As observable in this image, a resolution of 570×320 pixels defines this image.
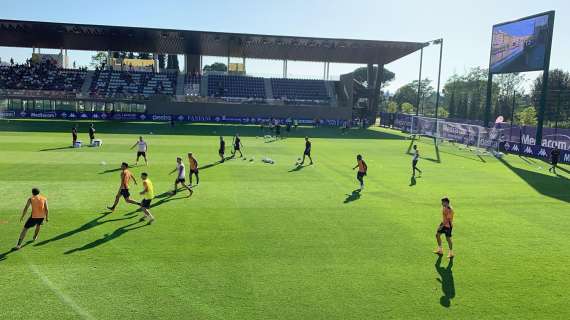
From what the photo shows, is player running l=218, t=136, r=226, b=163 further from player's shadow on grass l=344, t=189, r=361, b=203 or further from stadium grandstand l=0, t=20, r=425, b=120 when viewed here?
stadium grandstand l=0, t=20, r=425, b=120

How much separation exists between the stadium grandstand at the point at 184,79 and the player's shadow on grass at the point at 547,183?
38372 millimetres

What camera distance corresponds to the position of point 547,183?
24.6 meters

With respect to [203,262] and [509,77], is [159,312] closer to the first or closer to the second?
[203,262]

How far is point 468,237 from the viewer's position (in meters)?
14.0

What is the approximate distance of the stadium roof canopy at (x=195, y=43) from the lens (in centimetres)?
5966

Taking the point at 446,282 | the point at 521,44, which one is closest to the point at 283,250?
the point at 446,282

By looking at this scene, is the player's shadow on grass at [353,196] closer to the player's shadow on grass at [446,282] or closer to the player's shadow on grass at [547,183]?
the player's shadow on grass at [446,282]

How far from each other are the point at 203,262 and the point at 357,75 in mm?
154737

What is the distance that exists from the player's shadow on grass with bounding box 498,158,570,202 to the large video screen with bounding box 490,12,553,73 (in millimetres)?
14833

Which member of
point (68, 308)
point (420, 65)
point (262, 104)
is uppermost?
point (420, 65)

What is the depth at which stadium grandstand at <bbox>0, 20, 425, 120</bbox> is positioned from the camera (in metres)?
62.1

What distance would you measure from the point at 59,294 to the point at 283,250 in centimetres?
563

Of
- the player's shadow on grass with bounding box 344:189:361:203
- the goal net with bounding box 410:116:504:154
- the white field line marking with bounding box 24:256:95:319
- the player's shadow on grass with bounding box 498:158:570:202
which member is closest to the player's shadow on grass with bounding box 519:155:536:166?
the goal net with bounding box 410:116:504:154

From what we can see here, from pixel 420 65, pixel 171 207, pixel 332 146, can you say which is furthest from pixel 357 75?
pixel 171 207
